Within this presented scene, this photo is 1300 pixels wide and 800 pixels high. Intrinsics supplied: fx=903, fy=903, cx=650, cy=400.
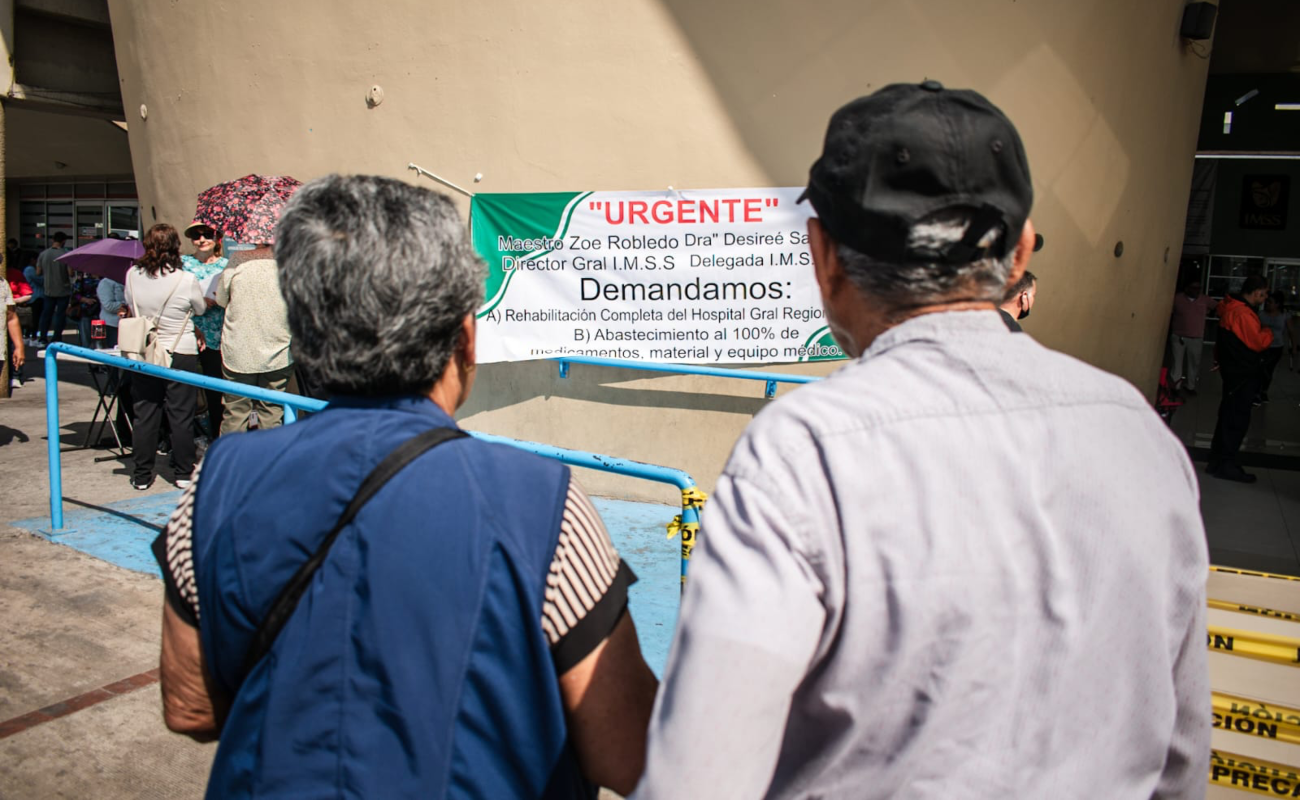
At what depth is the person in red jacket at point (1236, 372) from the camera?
308 inches

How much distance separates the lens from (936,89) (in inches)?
42.4

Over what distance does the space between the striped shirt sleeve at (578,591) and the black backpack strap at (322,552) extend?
22 cm

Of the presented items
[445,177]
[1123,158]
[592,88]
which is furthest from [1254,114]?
[445,177]

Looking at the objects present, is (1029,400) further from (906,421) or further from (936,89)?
(936,89)

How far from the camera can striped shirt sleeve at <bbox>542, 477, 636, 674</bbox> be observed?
4.00ft

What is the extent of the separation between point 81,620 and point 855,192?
13.9 feet

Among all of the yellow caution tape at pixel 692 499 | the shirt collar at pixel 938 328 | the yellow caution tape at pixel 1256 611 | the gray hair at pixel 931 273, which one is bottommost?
the yellow caution tape at pixel 1256 611

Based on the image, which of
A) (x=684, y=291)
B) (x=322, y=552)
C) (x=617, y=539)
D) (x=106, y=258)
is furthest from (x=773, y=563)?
(x=106, y=258)

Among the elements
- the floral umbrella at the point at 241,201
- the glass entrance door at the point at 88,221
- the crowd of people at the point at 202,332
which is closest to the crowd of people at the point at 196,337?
the crowd of people at the point at 202,332

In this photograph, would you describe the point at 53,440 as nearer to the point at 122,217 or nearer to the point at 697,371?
the point at 697,371

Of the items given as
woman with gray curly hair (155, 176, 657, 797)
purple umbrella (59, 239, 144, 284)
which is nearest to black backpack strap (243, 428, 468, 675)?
woman with gray curly hair (155, 176, 657, 797)

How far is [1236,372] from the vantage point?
7.93m

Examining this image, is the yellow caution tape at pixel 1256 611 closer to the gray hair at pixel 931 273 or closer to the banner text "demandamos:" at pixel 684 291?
the gray hair at pixel 931 273

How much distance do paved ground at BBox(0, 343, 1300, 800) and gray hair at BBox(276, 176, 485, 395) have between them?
2.30 metres
